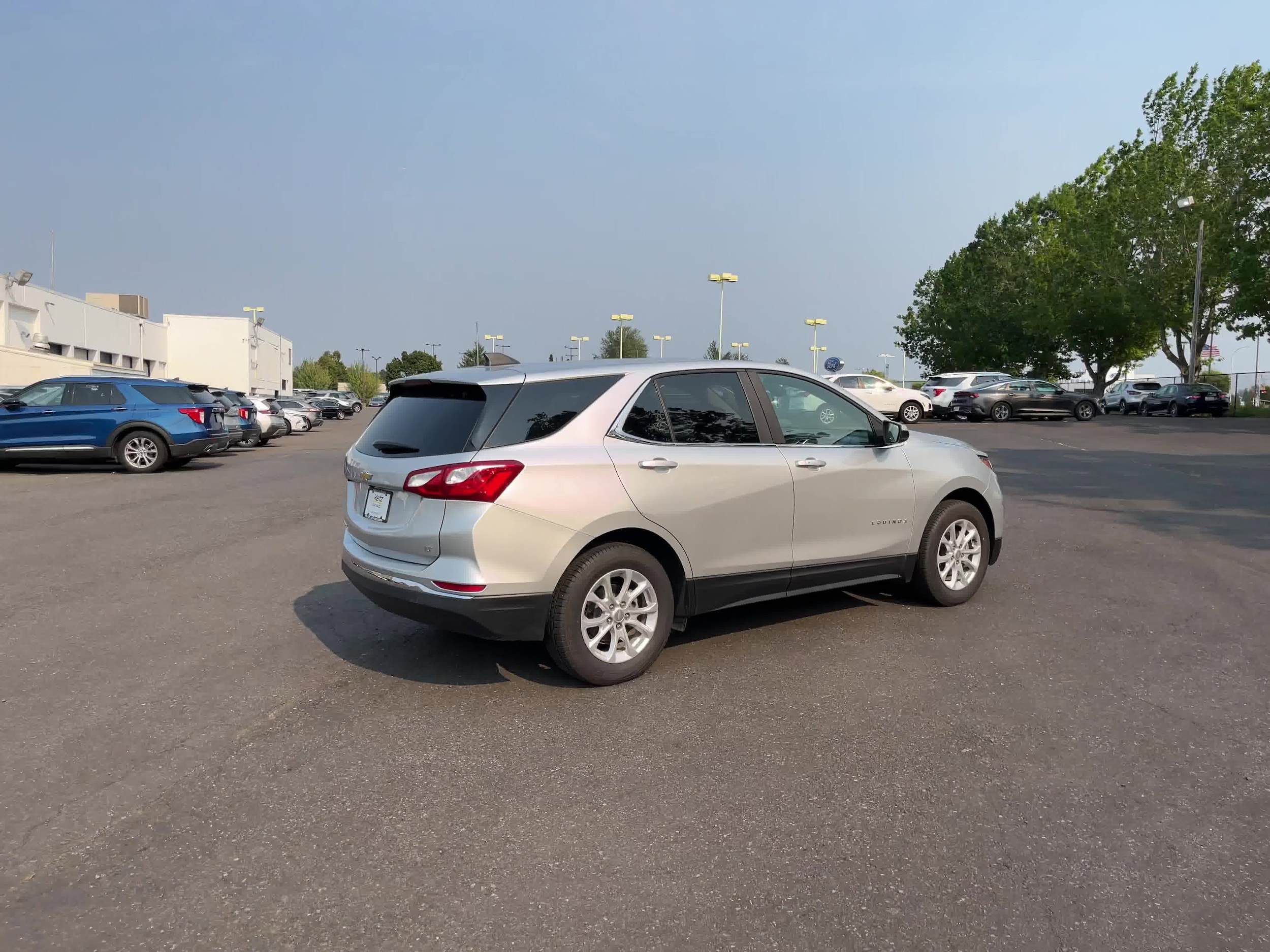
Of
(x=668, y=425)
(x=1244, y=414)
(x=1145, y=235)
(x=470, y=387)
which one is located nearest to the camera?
(x=470, y=387)

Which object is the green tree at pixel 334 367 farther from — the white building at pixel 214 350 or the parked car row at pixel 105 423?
the parked car row at pixel 105 423

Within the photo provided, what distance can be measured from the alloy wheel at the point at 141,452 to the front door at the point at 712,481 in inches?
560

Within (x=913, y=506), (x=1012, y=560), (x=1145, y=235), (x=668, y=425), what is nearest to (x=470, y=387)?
(x=668, y=425)

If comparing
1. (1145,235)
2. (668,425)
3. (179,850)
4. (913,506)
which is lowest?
(179,850)

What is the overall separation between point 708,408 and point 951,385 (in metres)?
32.7

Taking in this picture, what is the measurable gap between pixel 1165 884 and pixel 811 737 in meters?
1.51

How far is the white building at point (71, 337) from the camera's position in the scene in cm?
4162

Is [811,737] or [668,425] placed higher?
[668,425]

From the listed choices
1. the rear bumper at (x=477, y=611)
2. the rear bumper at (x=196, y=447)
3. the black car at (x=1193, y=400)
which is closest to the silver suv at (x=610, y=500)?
the rear bumper at (x=477, y=611)

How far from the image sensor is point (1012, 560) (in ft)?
27.3

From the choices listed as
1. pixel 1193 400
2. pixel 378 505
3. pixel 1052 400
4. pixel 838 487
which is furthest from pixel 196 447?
pixel 1193 400

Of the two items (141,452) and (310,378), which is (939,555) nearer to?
(141,452)

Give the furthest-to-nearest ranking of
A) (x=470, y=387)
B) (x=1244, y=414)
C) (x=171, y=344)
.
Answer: (x=171, y=344) < (x=1244, y=414) < (x=470, y=387)

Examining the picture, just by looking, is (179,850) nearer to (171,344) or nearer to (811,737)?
(811,737)
